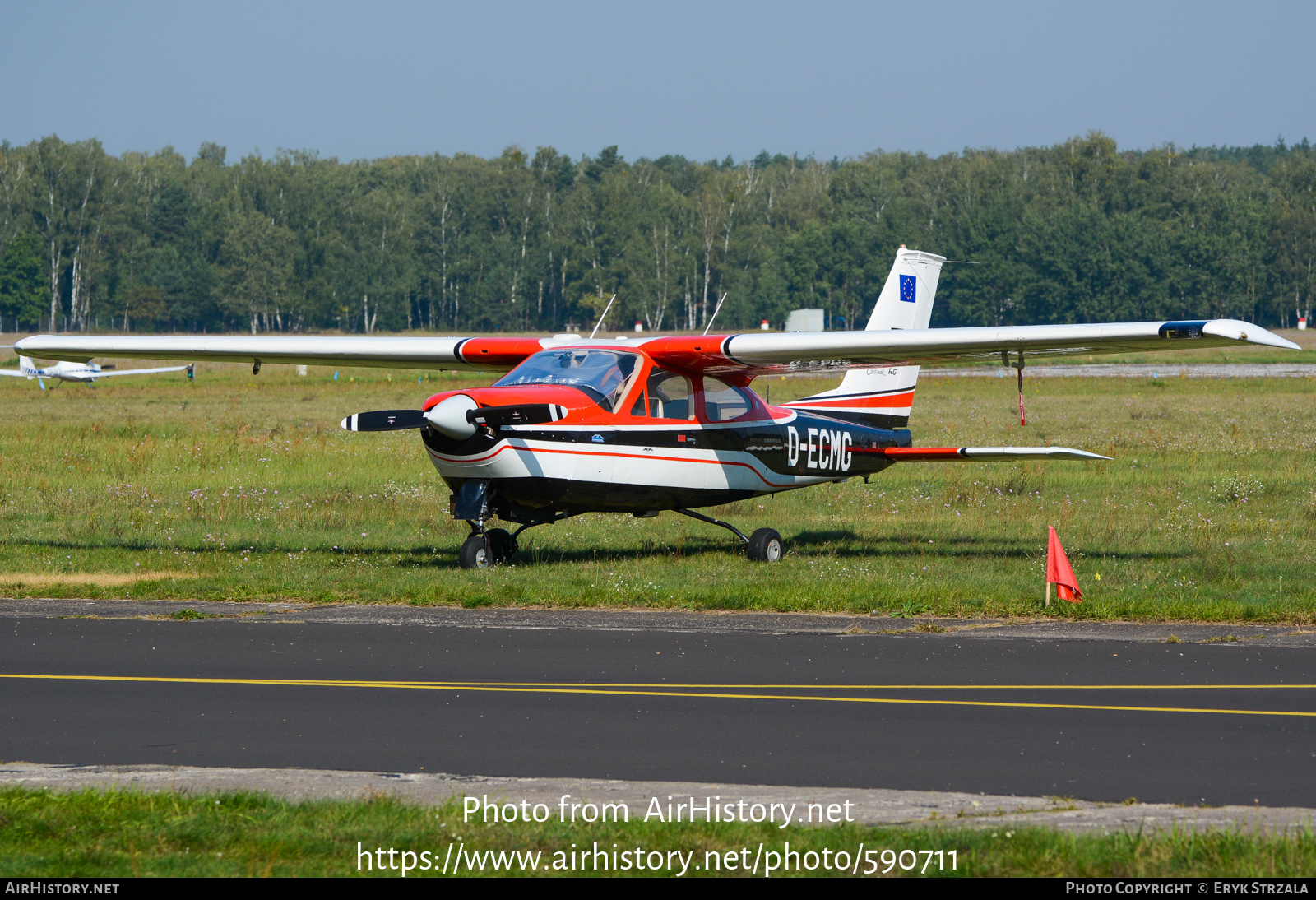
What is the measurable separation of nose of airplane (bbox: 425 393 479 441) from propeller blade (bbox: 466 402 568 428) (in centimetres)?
6

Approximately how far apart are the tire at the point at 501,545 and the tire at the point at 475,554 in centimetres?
24

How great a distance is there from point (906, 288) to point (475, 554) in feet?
23.3

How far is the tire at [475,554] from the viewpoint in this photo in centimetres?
1489

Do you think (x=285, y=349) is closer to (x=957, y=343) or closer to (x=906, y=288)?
(x=906, y=288)

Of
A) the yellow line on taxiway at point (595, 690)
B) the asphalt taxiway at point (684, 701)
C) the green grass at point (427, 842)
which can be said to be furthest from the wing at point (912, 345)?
the green grass at point (427, 842)

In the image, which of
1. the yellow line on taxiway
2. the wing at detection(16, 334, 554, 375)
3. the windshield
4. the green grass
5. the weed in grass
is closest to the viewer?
the green grass

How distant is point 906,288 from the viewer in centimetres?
1822

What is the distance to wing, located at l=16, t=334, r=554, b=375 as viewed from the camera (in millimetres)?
17156

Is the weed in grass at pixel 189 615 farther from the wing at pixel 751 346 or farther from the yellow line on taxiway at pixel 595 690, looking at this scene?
the wing at pixel 751 346

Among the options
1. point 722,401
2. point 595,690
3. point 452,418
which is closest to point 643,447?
point 722,401

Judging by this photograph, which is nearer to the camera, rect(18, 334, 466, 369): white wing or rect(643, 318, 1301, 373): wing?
rect(643, 318, 1301, 373): wing

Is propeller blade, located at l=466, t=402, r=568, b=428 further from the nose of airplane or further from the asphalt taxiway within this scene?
the asphalt taxiway

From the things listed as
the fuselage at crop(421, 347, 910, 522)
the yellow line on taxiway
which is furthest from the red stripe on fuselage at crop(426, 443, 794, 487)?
the yellow line on taxiway

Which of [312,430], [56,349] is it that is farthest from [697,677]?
[312,430]
